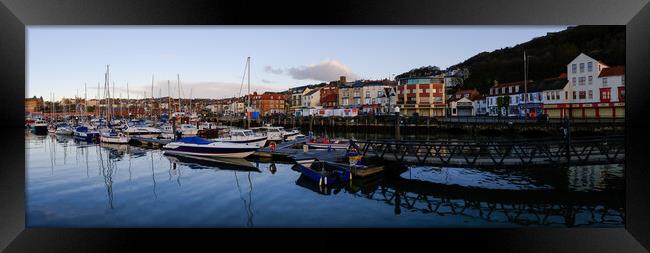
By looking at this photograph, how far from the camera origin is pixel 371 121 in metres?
47.9

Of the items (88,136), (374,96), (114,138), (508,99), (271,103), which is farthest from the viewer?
(271,103)

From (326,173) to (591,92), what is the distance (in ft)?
96.7

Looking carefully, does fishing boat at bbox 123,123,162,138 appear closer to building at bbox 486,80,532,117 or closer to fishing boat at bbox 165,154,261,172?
fishing boat at bbox 165,154,261,172

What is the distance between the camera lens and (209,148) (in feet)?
70.1

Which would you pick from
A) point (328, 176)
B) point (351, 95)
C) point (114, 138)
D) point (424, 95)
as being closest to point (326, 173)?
point (328, 176)

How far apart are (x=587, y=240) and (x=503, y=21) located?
11.9ft

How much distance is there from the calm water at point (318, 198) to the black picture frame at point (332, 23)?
3.06m

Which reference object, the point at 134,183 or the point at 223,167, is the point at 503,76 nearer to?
the point at 223,167

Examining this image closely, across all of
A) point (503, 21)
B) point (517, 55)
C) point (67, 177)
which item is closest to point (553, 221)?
point (503, 21)

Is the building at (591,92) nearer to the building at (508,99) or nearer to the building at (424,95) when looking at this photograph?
the building at (508,99)

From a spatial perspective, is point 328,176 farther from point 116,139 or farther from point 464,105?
point 464,105

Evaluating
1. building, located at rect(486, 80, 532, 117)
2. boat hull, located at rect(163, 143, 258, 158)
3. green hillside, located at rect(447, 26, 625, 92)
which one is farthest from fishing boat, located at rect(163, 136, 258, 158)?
green hillside, located at rect(447, 26, 625, 92)

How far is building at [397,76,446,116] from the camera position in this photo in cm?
5281
